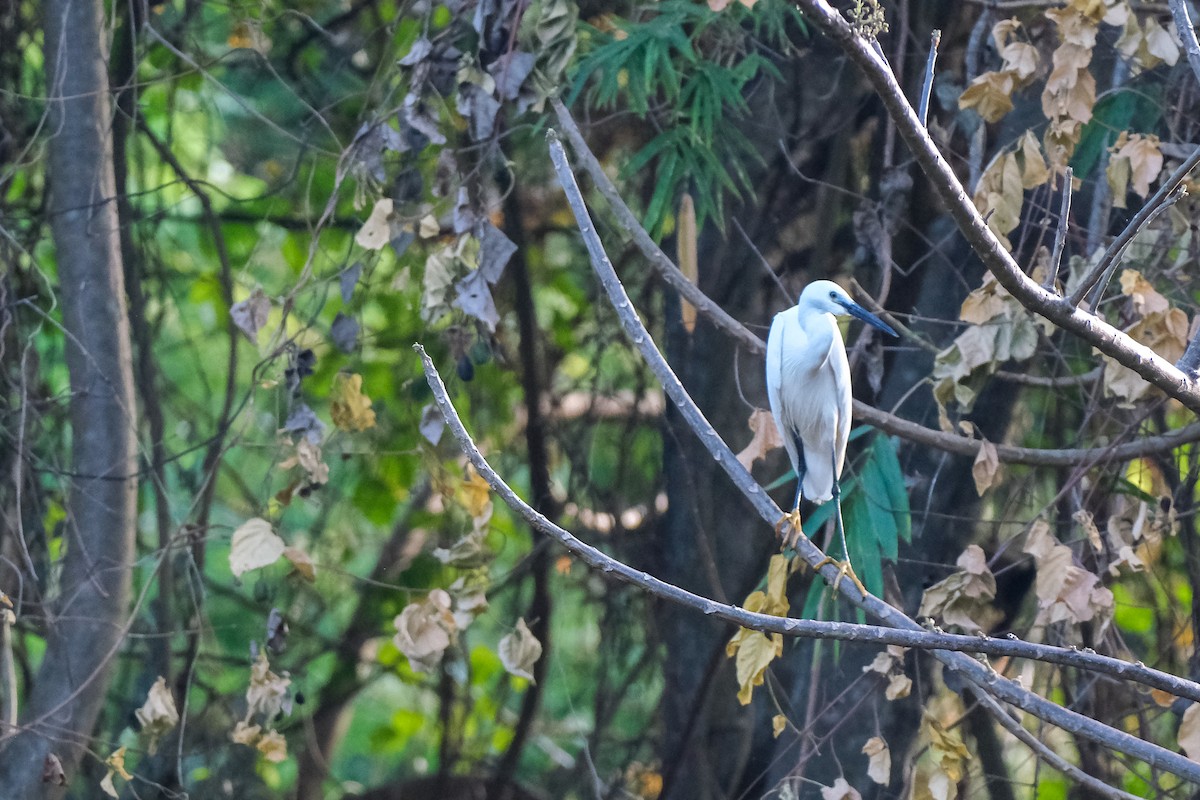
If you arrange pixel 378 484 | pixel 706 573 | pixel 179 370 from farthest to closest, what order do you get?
pixel 179 370
pixel 378 484
pixel 706 573

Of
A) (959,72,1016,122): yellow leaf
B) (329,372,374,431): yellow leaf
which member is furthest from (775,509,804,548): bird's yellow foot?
(329,372,374,431): yellow leaf

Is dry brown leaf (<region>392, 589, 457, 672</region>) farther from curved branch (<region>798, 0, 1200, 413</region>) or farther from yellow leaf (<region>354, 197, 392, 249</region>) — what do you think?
curved branch (<region>798, 0, 1200, 413</region>)

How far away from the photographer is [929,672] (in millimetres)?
3018

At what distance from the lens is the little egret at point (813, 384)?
2.92 meters

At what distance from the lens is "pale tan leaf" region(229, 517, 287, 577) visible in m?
2.63

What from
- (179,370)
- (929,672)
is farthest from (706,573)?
(179,370)

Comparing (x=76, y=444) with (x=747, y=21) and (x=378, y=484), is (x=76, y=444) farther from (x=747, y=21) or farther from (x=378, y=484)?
(x=747, y=21)

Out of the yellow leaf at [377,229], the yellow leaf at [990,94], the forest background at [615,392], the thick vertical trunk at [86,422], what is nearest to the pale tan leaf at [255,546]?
the forest background at [615,392]

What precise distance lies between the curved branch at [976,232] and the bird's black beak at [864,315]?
92 cm

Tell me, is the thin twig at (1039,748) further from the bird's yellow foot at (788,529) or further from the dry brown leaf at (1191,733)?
the bird's yellow foot at (788,529)

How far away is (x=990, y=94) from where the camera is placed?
241 centimetres

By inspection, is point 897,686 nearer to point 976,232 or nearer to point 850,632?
point 850,632

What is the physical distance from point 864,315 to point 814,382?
0.33 m

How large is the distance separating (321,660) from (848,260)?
2.45 metres
